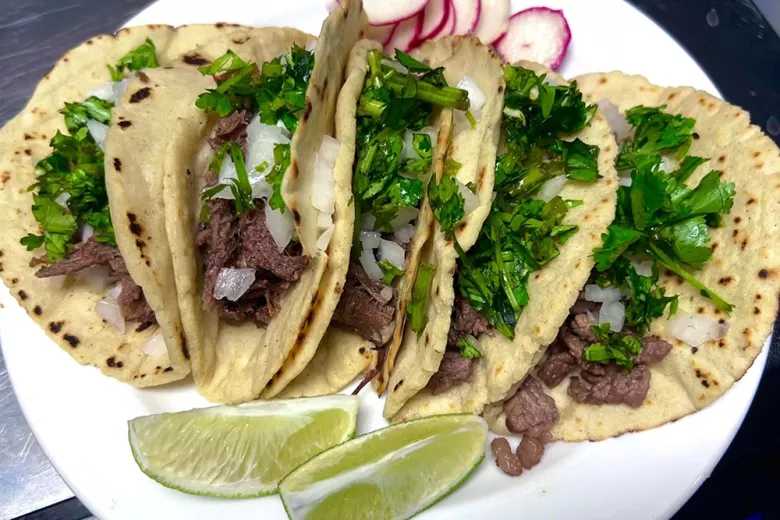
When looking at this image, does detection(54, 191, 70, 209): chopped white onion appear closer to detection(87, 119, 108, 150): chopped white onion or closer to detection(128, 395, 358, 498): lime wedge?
detection(87, 119, 108, 150): chopped white onion

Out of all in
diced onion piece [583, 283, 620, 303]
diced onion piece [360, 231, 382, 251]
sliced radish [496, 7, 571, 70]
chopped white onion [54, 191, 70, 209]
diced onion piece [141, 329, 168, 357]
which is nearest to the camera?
diced onion piece [583, 283, 620, 303]

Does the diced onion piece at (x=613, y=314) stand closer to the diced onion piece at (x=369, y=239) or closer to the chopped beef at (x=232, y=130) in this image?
the diced onion piece at (x=369, y=239)

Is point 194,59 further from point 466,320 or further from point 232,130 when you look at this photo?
point 466,320

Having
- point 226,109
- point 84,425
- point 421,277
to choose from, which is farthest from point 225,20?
point 84,425

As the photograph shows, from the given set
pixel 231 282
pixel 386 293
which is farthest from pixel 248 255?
pixel 386 293

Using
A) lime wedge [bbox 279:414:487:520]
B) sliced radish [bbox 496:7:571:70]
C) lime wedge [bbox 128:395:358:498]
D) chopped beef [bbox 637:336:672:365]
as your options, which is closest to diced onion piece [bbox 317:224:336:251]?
lime wedge [bbox 128:395:358:498]

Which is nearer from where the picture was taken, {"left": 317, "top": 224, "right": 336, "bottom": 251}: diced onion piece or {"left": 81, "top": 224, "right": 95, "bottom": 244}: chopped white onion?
{"left": 317, "top": 224, "right": 336, "bottom": 251}: diced onion piece

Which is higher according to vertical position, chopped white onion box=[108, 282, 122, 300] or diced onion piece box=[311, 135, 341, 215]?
diced onion piece box=[311, 135, 341, 215]
